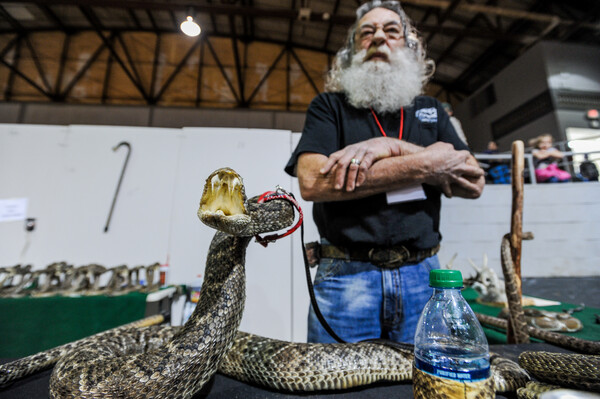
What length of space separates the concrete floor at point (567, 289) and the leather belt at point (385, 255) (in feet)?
10.5

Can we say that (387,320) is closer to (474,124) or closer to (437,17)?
(437,17)

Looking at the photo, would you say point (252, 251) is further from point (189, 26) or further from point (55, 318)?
point (189, 26)

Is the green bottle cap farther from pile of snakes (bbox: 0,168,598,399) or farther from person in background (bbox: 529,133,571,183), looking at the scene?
person in background (bbox: 529,133,571,183)

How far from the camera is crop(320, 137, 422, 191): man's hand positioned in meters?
1.19

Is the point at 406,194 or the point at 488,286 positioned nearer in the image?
the point at 406,194

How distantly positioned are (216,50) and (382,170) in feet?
41.6

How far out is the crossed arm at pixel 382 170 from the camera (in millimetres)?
1209

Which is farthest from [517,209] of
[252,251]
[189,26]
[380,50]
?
[252,251]

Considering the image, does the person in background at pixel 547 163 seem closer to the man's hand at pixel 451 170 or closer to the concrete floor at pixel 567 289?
the concrete floor at pixel 567 289

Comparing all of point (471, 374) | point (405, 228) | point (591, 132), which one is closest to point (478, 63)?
point (591, 132)

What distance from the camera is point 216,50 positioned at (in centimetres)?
1169

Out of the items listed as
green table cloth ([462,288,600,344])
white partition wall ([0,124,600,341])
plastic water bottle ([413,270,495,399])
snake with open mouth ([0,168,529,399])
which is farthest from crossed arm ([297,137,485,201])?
white partition wall ([0,124,600,341])

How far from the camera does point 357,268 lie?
4.51ft

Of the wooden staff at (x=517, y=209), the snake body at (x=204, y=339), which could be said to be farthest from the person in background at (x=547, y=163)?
the snake body at (x=204, y=339)
